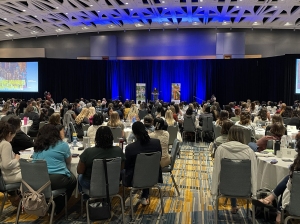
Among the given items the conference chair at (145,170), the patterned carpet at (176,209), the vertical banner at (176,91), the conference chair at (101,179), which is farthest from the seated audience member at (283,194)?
the vertical banner at (176,91)

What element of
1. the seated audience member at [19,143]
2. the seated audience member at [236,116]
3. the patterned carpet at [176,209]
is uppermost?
the seated audience member at [236,116]

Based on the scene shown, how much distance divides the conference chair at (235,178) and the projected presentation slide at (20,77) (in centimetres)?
1942

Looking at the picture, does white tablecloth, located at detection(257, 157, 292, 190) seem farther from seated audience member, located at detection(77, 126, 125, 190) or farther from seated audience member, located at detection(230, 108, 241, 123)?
seated audience member, located at detection(230, 108, 241, 123)

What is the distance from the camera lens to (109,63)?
2178cm

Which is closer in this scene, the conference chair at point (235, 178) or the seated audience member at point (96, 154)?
the conference chair at point (235, 178)

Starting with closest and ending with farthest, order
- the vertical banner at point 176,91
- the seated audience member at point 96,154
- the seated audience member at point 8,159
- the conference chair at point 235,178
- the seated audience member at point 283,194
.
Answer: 1. the seated audience member at point 283,194
2. the conference chair at point 235,178
3. the seated audience member at point 96,154
4. the seated audience member at point 8,159
5. the vertical banner at point 176,91

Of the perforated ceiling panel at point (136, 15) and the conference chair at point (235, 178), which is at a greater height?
the perforated ceiling panel at point (136, 15)

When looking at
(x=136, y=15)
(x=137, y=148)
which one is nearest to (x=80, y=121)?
(x=137, y=148)

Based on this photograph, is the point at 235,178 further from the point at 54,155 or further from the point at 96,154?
the point at 54,155

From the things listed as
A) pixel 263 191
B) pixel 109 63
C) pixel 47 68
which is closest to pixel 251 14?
pixel 109 63

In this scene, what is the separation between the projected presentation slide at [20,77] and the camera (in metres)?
21.0

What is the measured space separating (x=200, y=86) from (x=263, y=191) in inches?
690

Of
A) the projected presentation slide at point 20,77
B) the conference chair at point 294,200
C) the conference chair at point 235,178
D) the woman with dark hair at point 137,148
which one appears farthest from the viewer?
the projected presentation slide at point 20,77

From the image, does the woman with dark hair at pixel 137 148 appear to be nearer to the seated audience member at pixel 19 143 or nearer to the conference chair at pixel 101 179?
the conference chair at pixel 101 179
